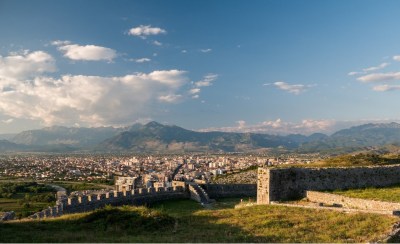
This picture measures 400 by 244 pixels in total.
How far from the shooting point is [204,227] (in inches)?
620

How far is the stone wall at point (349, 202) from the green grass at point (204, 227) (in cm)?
327

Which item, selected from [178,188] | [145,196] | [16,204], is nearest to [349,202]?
[145,196]

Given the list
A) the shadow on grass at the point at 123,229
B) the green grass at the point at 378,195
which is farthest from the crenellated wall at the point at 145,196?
the green grass at the point at 378,195

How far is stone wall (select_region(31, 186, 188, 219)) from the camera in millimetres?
23288

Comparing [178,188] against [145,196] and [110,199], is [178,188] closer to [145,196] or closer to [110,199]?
[145,196]

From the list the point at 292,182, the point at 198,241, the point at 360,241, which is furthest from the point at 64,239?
the point at 292,182

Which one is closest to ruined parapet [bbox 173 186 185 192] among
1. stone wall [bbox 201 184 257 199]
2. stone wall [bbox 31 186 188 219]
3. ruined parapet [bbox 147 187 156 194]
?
stone wall [bbox 31 186 188 219]

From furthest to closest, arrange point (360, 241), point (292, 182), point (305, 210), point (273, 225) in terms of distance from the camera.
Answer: point (292, 182), point (305, 210), point (273, 225), point (360, 241)

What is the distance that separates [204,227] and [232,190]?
21.6 m

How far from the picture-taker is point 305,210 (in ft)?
60.9

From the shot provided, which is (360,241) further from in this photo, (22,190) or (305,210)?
(22,190)

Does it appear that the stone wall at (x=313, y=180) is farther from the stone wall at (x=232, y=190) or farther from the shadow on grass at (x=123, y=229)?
the stone wall at (x=232, y=190)

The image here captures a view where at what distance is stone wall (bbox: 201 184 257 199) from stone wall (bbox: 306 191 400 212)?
13.3 metres

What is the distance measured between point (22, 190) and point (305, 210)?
269 feet
